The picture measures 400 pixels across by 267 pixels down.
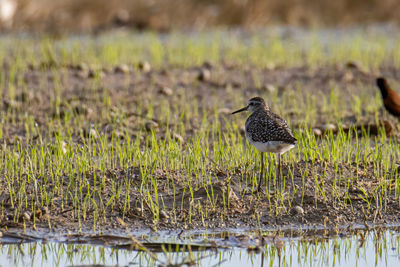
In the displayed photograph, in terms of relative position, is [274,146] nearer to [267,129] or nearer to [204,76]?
[267,129]

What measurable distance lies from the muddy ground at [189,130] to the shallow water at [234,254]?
1.46 feet

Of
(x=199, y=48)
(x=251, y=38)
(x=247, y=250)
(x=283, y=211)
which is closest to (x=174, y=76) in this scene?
(x=199, y=48)

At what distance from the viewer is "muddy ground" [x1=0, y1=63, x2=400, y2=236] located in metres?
6.79

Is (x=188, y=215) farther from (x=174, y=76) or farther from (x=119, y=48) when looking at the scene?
(x=119, y=48)

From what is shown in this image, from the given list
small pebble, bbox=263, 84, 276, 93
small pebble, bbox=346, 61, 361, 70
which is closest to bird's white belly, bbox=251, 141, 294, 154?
small pebble, bbox=263, 84, 276, 93

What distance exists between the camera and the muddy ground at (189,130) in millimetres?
6785

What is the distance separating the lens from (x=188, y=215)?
684 centimetres

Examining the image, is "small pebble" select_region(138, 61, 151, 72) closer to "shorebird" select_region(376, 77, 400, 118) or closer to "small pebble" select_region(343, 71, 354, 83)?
"small pebble" select_region(343, 71, 354, 83)

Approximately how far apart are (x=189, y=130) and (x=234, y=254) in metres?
4.22

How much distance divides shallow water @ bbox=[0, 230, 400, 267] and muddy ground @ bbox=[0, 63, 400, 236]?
45 cm

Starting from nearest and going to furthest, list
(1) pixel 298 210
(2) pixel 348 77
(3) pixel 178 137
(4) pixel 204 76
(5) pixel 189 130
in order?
(1) pixel 298 210 → (3) pixel 178 137 → (5) pixel 189 130 → (4) pixel 204 76 → (2) pixel 348 77

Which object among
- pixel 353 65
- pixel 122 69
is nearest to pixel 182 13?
pixel 353 65

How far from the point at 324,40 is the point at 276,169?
10.3m

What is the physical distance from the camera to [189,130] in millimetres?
10086
